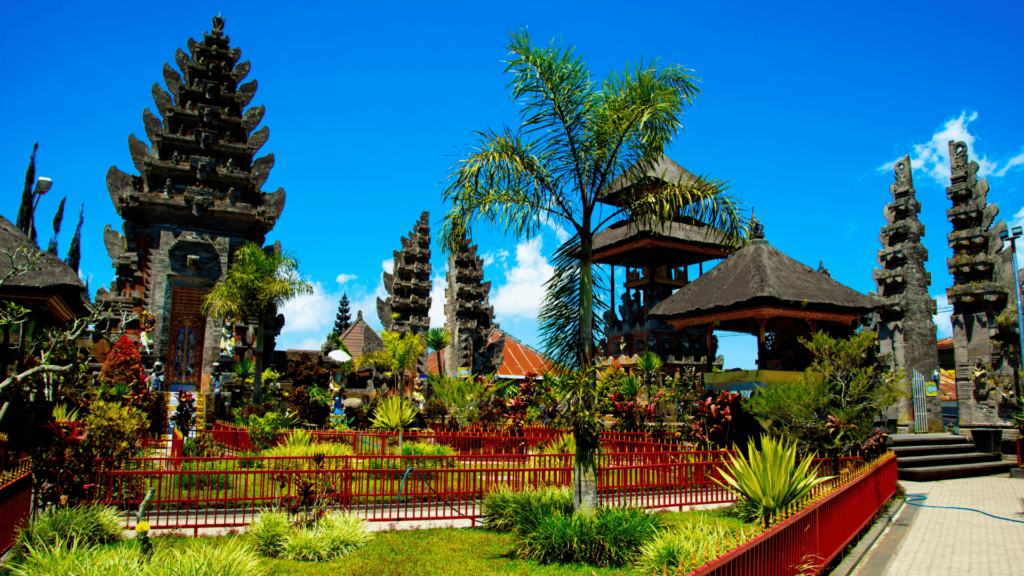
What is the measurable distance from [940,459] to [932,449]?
0.43 metres

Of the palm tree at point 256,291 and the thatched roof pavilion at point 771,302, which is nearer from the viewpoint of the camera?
the thatched roof pavilion at point 771,302

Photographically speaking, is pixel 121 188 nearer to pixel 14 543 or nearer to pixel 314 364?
pixel 314 364

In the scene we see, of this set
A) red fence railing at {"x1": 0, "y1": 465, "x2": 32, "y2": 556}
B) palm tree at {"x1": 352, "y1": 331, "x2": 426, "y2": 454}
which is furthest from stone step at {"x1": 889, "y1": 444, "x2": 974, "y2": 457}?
palm tree at {"x1": 352, "y1": 331, "x2": 426, "y2": 454}

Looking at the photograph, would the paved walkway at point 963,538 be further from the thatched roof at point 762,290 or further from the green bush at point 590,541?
the thatched roof at point 762,290

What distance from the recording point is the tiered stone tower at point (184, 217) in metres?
28.1

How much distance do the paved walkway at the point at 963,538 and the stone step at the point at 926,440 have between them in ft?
10.4

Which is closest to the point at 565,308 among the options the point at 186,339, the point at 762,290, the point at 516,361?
the point at 762,290

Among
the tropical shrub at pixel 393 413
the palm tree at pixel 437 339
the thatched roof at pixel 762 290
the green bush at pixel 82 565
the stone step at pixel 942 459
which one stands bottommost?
the stone step at pixel 942 459

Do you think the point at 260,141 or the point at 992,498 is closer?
the point at 992,498

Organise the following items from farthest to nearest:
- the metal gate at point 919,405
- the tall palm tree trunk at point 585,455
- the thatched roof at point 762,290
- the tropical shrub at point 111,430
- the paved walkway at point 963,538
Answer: the metal gate at point 919,405 → the thatched roof at point 762,290 → the tropical shrub at point 111,430 → the tall palm tree trunk at point 585,455 → the paved walkway at point 963,538

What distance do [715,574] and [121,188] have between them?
30668 mm

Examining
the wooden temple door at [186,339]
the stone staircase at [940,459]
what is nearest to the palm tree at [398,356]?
the wooden temple door at [186,339]

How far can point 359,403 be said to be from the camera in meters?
26.0

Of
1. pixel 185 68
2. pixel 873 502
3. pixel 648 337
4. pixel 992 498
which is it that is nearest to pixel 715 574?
pixel 873 502
